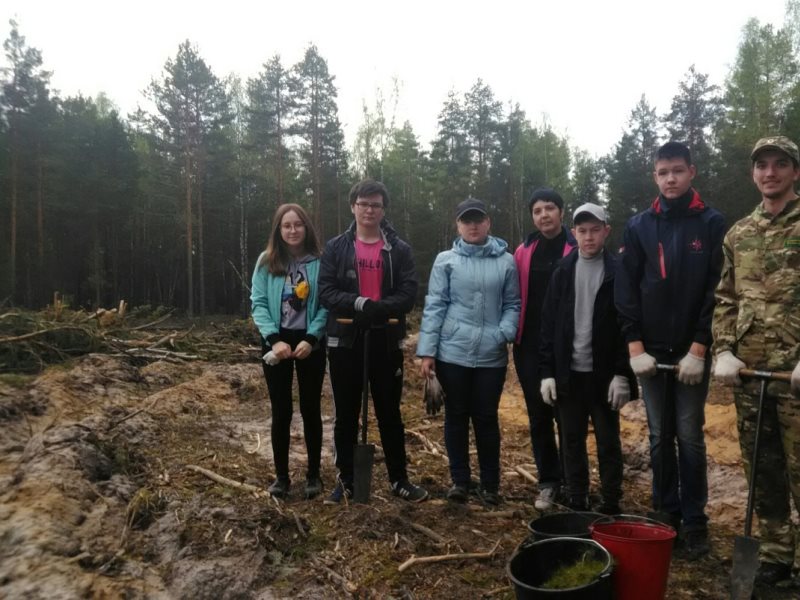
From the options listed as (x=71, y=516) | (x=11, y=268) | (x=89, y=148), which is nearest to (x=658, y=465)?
(x=71, y=516)

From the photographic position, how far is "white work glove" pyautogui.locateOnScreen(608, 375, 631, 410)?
375 centimetres

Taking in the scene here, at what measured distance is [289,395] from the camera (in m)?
4.53

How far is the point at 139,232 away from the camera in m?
35.9

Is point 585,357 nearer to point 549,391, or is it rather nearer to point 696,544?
point 549,391

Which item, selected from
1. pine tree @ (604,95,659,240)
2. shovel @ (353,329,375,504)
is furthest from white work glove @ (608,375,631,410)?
pine tree @ (604,95,659,240)

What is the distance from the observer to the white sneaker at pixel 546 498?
4125 millimetres

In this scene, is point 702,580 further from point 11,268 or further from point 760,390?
point 11,268

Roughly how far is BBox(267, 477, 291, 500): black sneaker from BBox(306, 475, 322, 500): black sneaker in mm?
173

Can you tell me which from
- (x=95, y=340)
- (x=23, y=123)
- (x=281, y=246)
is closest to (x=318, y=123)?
(x=23, y=123)

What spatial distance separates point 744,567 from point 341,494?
2598mm

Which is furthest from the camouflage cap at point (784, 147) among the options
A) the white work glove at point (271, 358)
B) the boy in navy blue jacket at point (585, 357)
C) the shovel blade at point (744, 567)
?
the white work glove at point (271, 358)

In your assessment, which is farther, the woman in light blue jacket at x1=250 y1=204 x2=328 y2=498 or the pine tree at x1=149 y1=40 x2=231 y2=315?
the pine tree at x1=149 y1=40 x2=231 y2=315

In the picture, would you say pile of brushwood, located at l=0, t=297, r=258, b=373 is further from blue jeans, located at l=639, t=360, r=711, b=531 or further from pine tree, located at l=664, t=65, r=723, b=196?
pine tree, located at l=664, t=65, r=723, b=196

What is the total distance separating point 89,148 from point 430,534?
108ft
